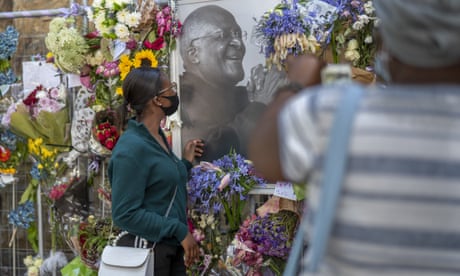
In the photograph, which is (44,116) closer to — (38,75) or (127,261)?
(38,75)

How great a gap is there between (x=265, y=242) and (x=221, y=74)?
104 centimetres

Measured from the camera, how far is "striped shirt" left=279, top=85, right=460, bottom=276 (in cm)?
131

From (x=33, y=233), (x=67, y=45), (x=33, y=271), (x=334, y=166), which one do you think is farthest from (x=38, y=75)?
(x=334, y=166)

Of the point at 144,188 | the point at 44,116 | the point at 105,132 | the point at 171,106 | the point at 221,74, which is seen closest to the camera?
the point at 144,188

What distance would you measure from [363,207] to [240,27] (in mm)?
2678

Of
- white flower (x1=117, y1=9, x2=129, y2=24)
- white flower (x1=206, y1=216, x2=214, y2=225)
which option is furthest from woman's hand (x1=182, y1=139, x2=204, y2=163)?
white flower (x1=117, y1=9, x2=129, y2=24)

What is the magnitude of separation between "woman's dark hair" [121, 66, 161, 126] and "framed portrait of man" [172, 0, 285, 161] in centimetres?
60

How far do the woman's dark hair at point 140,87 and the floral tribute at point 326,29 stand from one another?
70 centimetres

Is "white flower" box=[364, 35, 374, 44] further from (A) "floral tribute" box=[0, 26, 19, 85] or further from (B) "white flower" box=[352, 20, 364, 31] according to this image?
(A) "floral tribute" box=[0, 26, 19, 85]

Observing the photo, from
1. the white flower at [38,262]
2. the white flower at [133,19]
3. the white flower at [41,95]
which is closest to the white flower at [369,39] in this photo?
the white flower at [133,19]

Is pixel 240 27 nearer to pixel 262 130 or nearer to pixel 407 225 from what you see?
pixel 262 130

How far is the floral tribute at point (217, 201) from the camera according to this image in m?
3.78

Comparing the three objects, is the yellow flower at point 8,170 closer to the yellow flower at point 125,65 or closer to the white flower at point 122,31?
the yellow flower at point 125,65

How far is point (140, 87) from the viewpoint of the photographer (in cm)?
340
